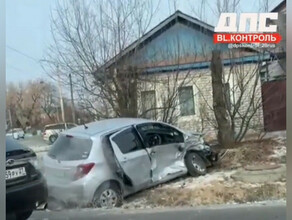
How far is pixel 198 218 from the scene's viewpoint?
394 cm

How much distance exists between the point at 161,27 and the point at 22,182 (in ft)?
5.73

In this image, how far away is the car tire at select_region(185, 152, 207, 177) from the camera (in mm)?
4004

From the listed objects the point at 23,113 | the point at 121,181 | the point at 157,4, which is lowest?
the point at 121,181

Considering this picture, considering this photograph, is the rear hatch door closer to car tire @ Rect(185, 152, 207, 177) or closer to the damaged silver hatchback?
the damaged silver hatchback

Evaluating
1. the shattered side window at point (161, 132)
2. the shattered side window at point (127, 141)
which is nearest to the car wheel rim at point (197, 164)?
the shattered side window at point (161, 132)

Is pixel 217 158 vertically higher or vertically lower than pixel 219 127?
lower

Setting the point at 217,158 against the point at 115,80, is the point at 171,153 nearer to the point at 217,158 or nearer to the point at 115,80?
the point at 217,158

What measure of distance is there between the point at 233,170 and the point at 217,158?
0.57ft

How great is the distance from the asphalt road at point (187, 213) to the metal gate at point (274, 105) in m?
0.70

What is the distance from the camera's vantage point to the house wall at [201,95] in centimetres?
389

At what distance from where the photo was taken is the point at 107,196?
387 cm

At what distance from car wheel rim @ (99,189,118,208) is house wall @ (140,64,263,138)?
2.45ft

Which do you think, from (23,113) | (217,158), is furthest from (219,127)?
(23,113)

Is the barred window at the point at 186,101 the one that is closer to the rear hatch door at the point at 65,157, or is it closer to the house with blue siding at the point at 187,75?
the house with blue siding at the point at 187,75
